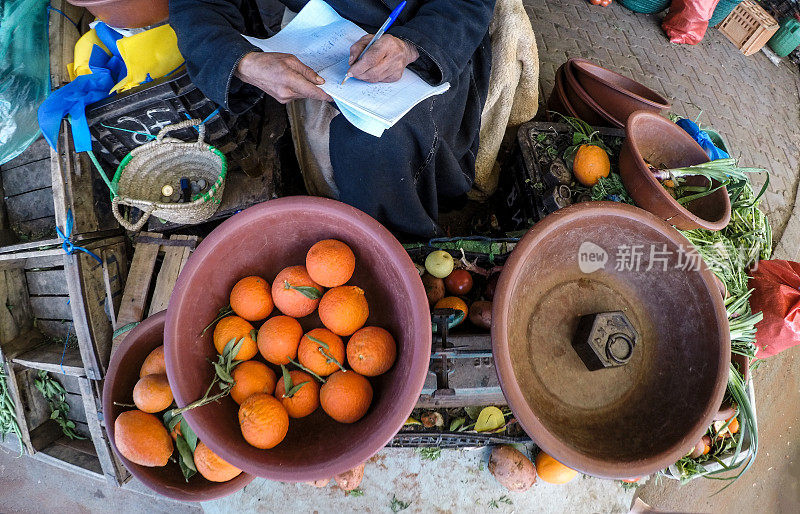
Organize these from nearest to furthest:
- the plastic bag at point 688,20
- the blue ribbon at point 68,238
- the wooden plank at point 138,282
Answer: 1. the blue ribbon at point 68,238
2. the wooden plank at point 138,282
3. the plastic bag at point 688,20

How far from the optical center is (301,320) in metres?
1.45


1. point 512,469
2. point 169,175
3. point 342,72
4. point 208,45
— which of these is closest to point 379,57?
point 342,72

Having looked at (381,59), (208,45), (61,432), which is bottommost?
(61,432)

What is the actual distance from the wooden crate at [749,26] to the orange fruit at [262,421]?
6.05 m

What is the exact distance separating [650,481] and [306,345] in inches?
114

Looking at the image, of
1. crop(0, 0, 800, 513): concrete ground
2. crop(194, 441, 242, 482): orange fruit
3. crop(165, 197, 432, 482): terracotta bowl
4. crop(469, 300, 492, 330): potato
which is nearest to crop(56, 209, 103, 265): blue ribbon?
crop(165, 197, 432, 482): terracotta bowl

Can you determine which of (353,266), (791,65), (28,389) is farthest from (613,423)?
(791,65)

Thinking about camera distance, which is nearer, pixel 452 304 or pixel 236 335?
pixel 236 335

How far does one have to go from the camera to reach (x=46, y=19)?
227 centimetres

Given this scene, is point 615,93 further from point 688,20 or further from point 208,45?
point 688,20

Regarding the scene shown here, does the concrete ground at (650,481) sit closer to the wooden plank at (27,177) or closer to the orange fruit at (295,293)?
the orange fruit at (295,293)

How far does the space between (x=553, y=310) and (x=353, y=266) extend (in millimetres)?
726

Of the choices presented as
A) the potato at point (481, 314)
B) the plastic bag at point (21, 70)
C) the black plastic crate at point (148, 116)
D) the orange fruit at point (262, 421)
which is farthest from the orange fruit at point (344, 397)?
the plastic bag at point (21, 70)

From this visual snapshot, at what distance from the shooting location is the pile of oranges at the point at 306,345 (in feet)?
4.06
